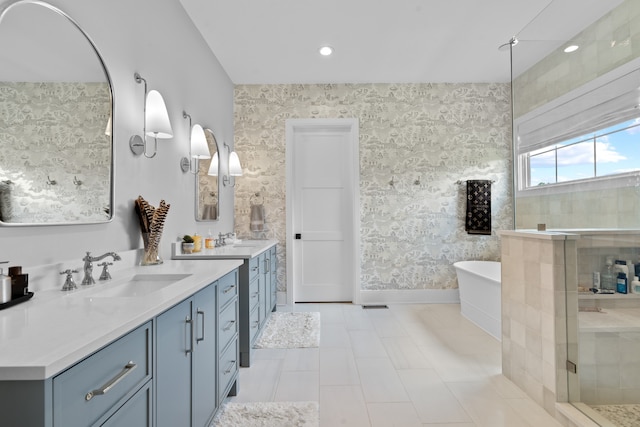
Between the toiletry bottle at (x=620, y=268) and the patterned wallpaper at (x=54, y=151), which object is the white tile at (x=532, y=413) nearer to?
the toiletry bottle at (x=620, y=268)

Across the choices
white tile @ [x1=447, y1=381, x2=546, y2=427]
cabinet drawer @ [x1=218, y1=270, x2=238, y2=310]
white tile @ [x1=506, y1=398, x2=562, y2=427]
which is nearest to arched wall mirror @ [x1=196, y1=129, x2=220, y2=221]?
cabinet drawer @ [x1=218, y1=270, x2=238, y2=310]

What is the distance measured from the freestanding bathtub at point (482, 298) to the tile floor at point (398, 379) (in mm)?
118

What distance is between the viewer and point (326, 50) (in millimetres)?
3328

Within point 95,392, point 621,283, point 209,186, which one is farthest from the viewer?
point 209,186

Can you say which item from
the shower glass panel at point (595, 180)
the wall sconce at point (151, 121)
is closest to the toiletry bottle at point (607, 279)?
the shower glass panel at point (595, 180)

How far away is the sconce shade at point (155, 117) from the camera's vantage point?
1.99 meters

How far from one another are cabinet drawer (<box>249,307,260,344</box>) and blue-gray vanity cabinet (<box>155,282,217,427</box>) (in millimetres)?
886

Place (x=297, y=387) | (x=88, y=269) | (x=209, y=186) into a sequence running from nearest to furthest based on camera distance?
(x=88, y=269) < (x=297, y=387) < (x=209, y=186)

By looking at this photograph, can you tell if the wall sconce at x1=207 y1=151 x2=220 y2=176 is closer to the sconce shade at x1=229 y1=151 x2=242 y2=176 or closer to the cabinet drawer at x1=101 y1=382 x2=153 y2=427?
the sconce shade at x1=229 y1=151 x2=242 y2=176

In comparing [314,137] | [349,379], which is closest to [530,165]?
[349,379]

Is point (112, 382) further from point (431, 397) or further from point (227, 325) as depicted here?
point (431, 397)

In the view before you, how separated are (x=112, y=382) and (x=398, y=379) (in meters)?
1.87

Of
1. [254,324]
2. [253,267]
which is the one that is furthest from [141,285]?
[254,324]

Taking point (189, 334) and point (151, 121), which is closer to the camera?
point (189, 334)
